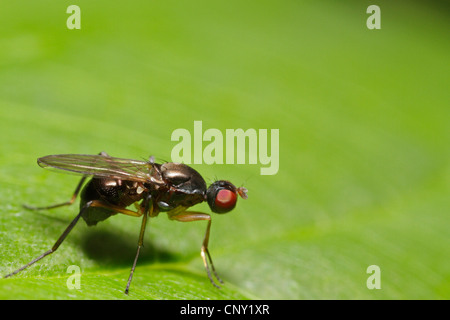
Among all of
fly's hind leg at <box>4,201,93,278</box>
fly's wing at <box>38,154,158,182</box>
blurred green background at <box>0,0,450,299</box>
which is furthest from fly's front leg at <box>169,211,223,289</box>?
fly's hind leg at <box>4,201,93,278</box>

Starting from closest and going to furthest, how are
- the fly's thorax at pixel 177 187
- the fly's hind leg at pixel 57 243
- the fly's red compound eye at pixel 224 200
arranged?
the fly's hind leg at pixel 57 243
the fly's red compound eye at pixel 224 200
the fly's thorax at pixel 177 187

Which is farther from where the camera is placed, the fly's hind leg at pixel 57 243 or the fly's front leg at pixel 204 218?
the fly's front leg at pixel 204 218

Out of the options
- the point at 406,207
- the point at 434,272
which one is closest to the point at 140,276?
the point at 434,272

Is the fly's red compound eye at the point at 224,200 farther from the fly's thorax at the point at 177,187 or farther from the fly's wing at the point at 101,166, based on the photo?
the fly's wing at the point at 101,166

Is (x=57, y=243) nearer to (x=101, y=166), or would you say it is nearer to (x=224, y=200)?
(x=101, y=166)

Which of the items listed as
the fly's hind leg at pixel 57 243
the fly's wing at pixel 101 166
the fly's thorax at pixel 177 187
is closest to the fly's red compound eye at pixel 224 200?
the fly's thorax at pixel 177 187

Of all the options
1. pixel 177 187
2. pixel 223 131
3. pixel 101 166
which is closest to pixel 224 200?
pixel 177 187

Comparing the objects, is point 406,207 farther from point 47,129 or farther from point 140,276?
point 47,129
